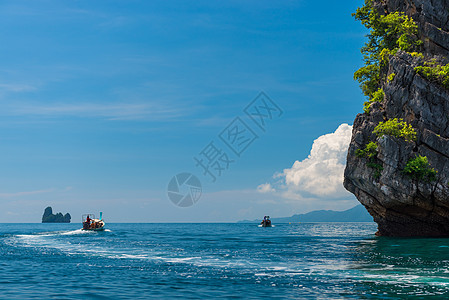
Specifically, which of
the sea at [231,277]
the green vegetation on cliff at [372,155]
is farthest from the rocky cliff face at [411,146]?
the sea at [231,277]

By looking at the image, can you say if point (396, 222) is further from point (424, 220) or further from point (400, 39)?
point (400, 39)

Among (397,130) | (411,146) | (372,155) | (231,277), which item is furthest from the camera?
(372,155)

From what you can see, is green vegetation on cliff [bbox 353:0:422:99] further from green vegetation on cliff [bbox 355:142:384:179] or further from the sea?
the sea

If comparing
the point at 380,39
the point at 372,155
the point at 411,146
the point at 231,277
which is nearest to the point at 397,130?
the point at 411,146

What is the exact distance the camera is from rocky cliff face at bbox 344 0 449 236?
50719mm

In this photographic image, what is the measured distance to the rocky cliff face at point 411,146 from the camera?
166 ft

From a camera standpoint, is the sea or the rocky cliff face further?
the rocky cliff face

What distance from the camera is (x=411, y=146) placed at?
168 ft

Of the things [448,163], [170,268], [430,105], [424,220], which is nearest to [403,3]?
[430,105]

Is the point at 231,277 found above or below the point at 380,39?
below

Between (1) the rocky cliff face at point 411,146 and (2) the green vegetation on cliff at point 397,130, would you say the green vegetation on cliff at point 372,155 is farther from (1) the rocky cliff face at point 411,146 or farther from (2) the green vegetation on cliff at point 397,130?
(2) the green vegetation on cliff at point 397,130

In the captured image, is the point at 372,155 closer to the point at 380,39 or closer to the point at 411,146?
the point at 411,146

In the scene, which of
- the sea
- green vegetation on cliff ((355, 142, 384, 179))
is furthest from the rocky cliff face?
the sea

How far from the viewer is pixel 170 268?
28859 mm
